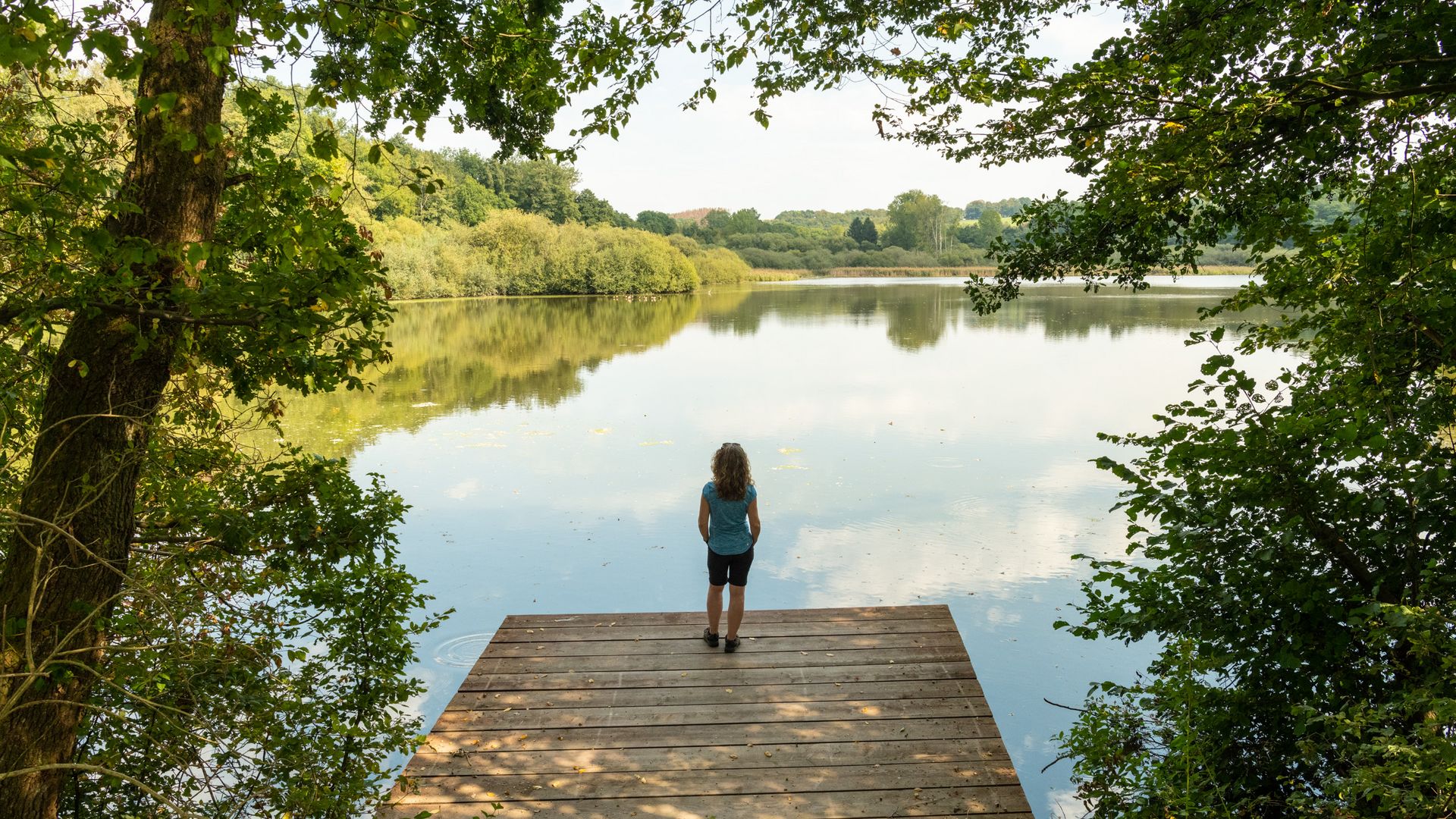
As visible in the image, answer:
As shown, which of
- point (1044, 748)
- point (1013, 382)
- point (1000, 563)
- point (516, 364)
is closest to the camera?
point (1044, 748)

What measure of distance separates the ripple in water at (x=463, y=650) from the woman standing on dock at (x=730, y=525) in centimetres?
196

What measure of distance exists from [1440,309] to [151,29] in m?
4.60

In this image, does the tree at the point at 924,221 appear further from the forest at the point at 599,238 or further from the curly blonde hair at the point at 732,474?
the curly blonde hair at the point at 732,474

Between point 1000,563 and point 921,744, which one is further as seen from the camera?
point 1000,563

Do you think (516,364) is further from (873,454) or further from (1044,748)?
(1044,748)

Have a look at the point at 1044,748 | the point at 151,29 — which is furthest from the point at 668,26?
the point at 1044,748

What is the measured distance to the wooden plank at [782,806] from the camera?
3510mm

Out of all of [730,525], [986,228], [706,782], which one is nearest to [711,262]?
[986,228]

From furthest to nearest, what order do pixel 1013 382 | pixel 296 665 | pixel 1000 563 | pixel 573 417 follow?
pixel 1013 382
pixel 573 417
pixel 1000 563
pixel 296 665

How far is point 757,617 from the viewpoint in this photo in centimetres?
559

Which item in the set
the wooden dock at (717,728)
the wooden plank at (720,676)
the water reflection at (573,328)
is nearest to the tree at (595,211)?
the water reflection at (573,328)

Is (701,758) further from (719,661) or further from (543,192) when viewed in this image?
(543,192)

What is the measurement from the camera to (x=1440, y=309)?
10.1ft

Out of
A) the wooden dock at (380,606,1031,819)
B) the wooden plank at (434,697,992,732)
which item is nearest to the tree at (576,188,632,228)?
the wooden dock at (380,606,1031,819)
